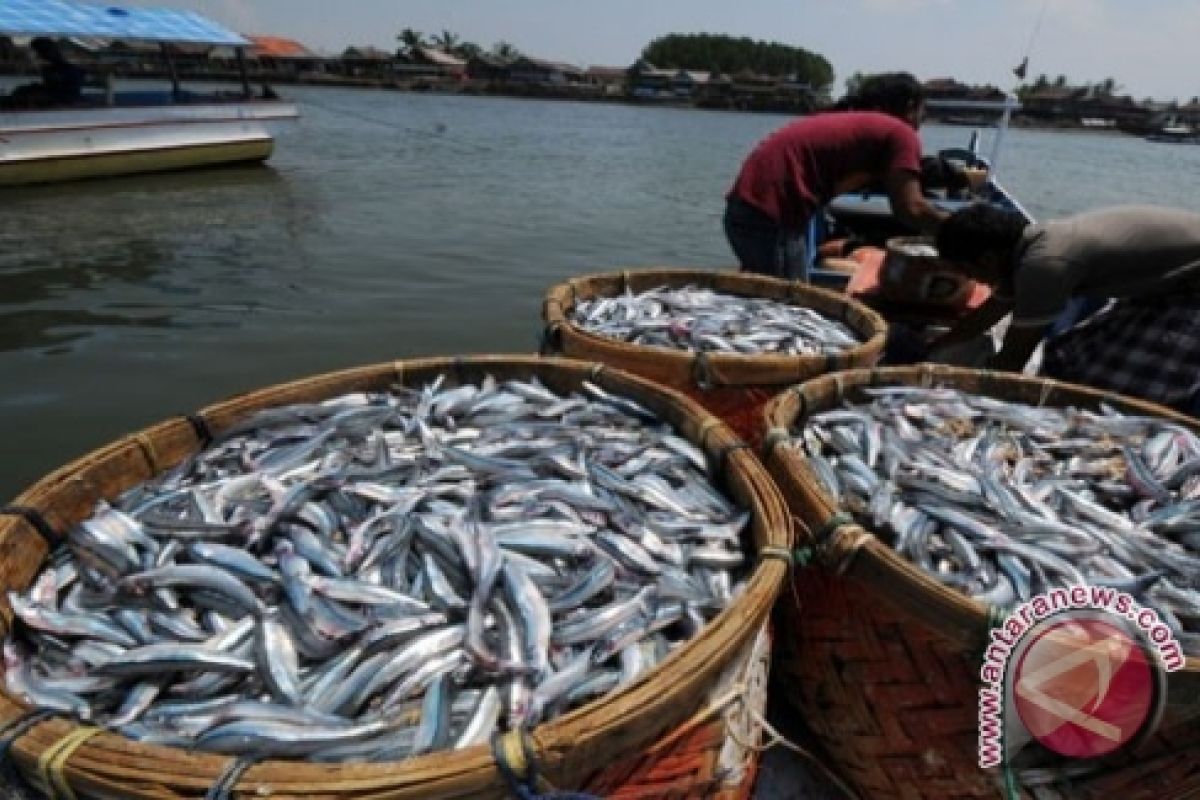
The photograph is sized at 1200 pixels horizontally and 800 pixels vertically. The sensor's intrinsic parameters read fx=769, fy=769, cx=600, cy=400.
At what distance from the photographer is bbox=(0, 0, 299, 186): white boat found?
15.8m

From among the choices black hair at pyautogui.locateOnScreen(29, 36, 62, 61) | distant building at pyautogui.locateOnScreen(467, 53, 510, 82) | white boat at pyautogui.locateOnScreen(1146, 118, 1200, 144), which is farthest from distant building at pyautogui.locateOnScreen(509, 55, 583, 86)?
black hair at pyautogui.locateOnScreen(29, 36, 62, 61)

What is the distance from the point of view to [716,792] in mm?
1847

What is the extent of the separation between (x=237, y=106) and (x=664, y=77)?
3764 inches

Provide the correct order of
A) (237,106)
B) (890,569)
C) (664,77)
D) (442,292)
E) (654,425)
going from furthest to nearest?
(664,77), (237,106), (442,292), (654,425), (890,569)

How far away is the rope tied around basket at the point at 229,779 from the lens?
134 cm

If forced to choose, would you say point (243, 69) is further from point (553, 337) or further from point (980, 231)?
point (980, 231)

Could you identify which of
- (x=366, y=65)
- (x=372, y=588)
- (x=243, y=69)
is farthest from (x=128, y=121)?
(x=366, y=65)

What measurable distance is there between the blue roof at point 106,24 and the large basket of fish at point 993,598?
59.8ft

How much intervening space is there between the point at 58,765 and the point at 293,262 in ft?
42.1

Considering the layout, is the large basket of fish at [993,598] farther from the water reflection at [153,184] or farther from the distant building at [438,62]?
the distant building at [438,62]

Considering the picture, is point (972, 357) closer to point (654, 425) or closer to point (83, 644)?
point (654, 425)

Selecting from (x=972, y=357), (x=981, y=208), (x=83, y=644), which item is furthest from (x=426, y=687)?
(x=972, y=357)

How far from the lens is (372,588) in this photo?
2008 mm

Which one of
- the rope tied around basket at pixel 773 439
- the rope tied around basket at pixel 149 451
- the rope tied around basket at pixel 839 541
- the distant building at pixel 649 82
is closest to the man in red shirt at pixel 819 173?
the rope tied around basket at pixel 773 439
